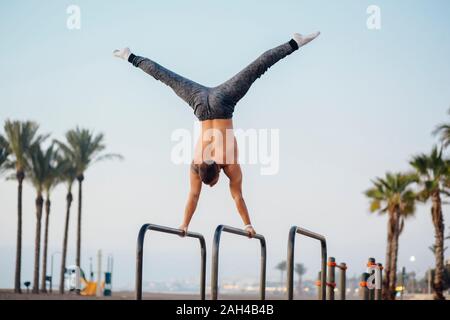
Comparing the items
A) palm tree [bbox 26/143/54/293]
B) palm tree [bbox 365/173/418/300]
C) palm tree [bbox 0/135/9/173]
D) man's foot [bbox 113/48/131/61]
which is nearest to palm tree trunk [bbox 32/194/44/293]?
palm tree [bbox 26/143/54/293]

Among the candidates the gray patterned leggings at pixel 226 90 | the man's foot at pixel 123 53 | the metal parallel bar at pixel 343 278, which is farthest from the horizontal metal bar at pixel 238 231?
the metal parallel bar at pixel 343 278

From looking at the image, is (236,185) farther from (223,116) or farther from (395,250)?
(395,250)

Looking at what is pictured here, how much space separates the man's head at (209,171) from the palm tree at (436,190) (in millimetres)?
25914

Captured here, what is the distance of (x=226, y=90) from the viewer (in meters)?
8.36

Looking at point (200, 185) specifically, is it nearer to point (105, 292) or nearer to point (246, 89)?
point (246, 89)

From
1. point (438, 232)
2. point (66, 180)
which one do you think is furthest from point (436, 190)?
point (66, 180)

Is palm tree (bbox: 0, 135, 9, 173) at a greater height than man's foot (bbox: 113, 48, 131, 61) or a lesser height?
greater

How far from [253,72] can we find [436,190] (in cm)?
2626

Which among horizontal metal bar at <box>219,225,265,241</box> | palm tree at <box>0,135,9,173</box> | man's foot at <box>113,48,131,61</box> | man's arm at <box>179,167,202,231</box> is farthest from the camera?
palm tree at <box>0,135,9,173</box>

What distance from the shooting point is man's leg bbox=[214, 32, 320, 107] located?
8312mm

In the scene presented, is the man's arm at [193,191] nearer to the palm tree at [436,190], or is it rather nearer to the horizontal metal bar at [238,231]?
the horizontal metal bar at [238,231]

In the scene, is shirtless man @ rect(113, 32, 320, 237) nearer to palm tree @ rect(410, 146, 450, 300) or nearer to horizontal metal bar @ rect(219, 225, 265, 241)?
horizontal metal bar @ rect(219, 225, 265, 241)
